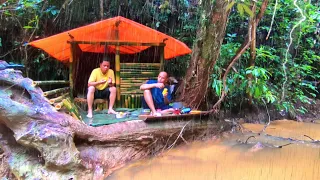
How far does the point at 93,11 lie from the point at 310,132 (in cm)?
601

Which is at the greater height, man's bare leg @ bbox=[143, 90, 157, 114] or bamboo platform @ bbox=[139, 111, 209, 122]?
man's bare leg @ bbox=[143, 90, 157, 114]

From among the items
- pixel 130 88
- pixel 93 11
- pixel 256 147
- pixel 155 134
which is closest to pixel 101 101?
pixel 130 88

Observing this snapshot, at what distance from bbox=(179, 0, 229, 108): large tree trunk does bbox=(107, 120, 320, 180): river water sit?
3.18 ft

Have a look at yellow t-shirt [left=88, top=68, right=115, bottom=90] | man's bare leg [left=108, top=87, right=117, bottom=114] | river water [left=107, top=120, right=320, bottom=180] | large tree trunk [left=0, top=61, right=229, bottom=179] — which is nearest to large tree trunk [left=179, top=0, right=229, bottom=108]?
river water [left=107, top=120, right=320, bottom=180]

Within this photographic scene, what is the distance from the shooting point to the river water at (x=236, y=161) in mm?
3717

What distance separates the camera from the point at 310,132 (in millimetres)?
6098

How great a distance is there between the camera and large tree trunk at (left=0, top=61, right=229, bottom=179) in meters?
3.46

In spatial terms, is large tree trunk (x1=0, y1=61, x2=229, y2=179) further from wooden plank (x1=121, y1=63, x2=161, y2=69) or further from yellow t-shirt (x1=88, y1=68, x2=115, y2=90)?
wooden plank (x1=121, y1=63, x2=161, y2=69)

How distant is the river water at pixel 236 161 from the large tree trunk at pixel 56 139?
0.27 metres

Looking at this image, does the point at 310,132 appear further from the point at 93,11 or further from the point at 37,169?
the point at 93,11

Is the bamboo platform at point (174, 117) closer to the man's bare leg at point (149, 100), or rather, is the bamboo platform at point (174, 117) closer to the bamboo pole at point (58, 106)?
the man's bare leg at point (149, 100)

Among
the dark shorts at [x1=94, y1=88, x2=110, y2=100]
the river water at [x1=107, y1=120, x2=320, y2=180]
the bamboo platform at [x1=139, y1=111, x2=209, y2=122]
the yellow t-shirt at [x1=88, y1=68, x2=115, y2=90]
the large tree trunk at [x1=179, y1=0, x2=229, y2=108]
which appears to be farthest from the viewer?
the dark shorts at [x1=94, y1=88, x2=110, y2=100]

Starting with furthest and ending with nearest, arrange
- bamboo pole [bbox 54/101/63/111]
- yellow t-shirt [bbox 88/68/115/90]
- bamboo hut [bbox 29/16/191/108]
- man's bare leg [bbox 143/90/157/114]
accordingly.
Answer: bamboo hut [bbox 29/16/191/108]
yellow t-shirt [bbox 88/68/115/90]
man's bare leg [bbox 143/90/157/114]
bamboo pole [bbox 54/101/63/111]

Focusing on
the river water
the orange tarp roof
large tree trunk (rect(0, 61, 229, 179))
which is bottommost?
the river water
